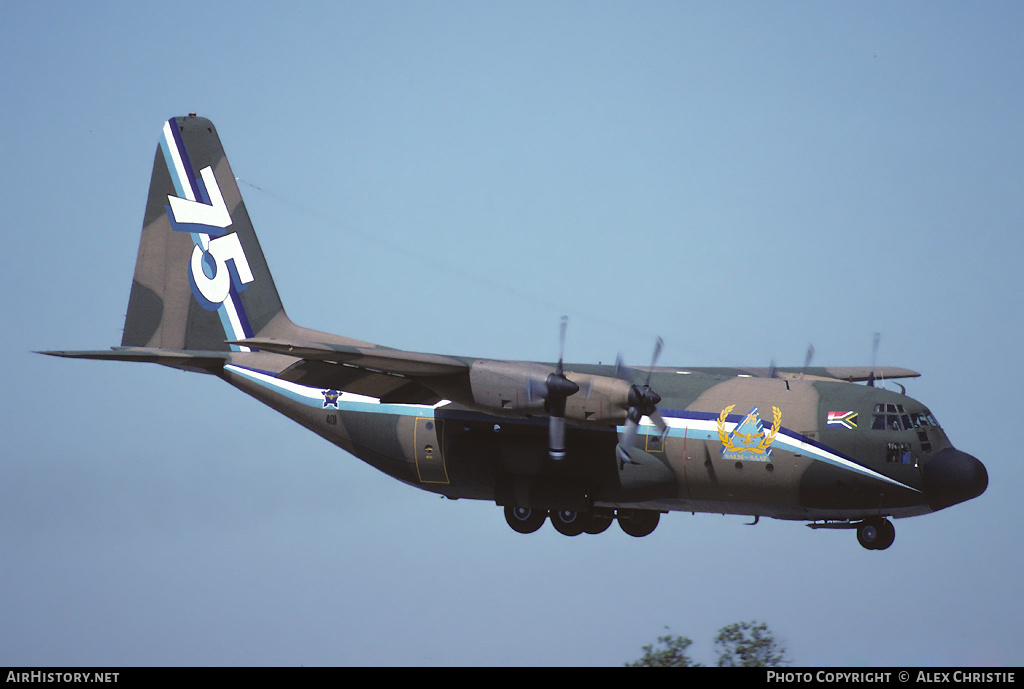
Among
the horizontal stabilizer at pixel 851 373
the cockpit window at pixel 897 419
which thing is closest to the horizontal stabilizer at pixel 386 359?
the cockpit window at pixel 897 419

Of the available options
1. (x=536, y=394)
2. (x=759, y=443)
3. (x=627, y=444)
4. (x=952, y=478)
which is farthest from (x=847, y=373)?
(x=536, y=394)

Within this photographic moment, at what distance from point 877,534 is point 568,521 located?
252 inches

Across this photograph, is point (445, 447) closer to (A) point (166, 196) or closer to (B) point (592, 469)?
(B) point (592, 469)

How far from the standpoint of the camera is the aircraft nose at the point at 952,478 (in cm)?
2319

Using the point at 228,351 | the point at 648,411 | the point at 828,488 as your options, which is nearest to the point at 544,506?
the point at 648,411

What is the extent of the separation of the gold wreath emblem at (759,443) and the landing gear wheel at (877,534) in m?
2.54

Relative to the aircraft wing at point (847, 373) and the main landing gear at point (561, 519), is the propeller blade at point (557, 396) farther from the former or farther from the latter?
the aircraft wing at point (847, 373)

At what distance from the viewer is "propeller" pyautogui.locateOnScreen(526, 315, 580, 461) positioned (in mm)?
23766

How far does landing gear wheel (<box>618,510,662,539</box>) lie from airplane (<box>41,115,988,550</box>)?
4 cm

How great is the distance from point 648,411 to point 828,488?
3.80 meters

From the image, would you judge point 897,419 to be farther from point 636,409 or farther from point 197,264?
point 197,264

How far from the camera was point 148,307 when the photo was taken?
101 feet

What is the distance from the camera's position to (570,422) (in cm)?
2459
